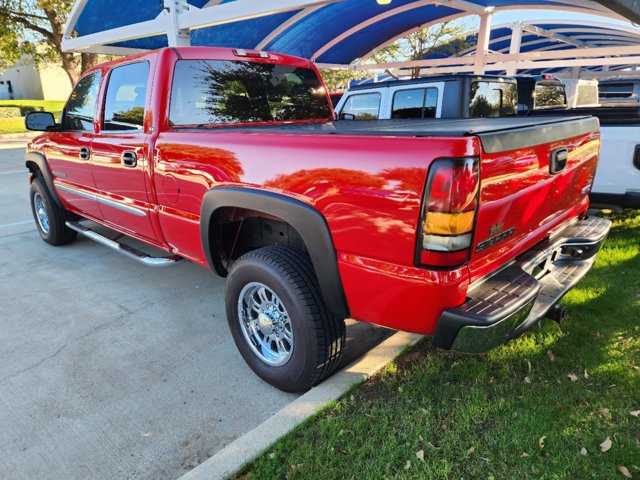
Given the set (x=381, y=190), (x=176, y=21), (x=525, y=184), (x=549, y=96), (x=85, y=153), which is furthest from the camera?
(x=549, y=96)

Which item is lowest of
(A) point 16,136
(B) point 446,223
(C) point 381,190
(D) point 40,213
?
(A) point 16,136

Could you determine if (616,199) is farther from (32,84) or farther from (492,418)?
(32,84)

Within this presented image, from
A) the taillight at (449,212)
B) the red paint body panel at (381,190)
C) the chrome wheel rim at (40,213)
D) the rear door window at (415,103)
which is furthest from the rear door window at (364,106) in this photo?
the taillight at (449,212)

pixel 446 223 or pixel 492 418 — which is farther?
pixel 492 418

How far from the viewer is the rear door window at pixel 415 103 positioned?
6.18 meters

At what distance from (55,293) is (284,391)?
8.92 ft

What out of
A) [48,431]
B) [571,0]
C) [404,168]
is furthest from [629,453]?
[571,0]

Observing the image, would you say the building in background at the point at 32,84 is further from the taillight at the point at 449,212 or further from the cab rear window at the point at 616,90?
the taillight at the point at 449,212

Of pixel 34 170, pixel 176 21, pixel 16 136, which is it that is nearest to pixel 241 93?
pixel 176 21

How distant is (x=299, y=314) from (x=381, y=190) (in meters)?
0.87

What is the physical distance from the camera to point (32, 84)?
51.4 meters

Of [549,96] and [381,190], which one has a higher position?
[549,96]

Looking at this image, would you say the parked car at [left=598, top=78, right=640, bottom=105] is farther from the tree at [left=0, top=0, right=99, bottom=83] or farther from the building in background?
the building in background

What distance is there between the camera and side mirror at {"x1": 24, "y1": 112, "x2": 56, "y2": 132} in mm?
4711
